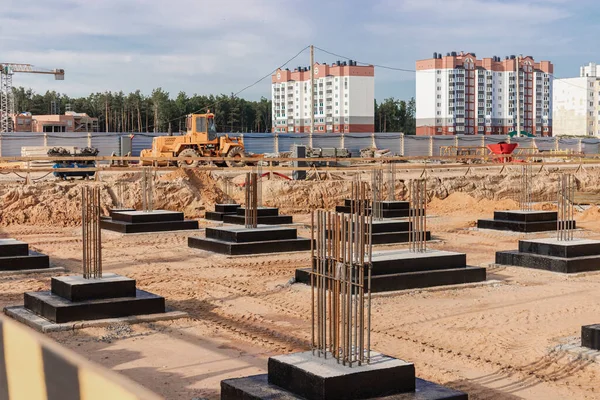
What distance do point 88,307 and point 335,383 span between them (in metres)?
4.76

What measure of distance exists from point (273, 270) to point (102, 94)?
9984cm

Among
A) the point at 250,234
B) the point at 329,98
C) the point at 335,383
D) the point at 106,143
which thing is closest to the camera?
the point at 335,383

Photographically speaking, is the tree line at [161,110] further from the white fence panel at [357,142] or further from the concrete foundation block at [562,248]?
the concrete foundation block at [562,248]

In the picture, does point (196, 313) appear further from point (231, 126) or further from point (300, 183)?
point (231, 126)

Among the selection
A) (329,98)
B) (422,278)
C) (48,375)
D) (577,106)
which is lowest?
(422,278)

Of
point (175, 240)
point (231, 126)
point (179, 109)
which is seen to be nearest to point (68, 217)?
point (175, 240)

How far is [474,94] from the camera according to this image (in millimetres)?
115875

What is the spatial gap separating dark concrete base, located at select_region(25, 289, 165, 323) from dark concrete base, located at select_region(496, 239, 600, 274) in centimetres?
704

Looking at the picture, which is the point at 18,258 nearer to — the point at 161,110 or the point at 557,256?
the point at 557,256

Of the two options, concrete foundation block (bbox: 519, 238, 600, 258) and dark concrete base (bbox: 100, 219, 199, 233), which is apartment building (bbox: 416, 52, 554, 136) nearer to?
dark concrete base (bbox: 100, 219, 199, 233)

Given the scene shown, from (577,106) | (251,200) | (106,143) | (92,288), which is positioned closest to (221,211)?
(251,200)

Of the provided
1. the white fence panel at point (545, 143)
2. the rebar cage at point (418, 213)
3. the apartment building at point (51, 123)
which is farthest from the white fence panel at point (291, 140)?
the rebar cage at point (418, 213)

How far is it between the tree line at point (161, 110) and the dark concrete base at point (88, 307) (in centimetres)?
8067

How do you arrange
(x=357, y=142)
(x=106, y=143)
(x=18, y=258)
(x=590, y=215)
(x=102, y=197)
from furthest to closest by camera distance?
1. (x=357, y=142)
2. (x=106, y=143)
3. (x=102, y=197)
4. (x=590, y=215)
5. (x=18, y=258)
